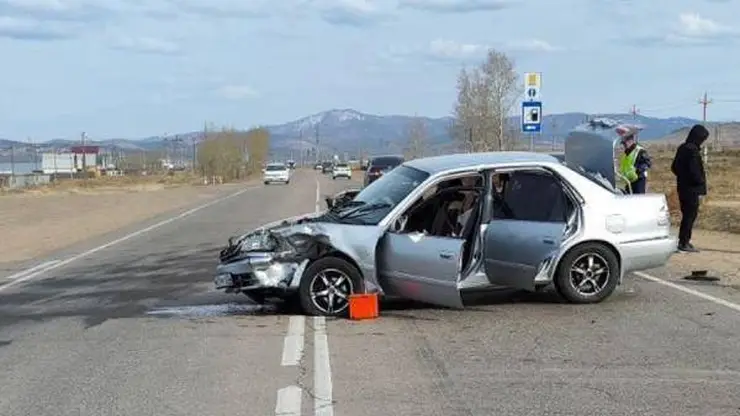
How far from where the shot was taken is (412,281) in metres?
9.98

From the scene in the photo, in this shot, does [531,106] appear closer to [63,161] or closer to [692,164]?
[692,164]

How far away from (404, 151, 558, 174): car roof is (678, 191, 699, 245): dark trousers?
5411mm

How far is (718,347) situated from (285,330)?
3.71 m

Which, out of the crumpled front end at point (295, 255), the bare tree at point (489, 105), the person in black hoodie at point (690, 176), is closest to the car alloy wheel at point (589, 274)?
the crumpled front end at point (295, 255)

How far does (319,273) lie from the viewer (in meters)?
10.1

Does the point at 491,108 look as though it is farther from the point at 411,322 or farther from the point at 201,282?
the point at 411,322

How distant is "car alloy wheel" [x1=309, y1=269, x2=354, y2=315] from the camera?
10.1 meters

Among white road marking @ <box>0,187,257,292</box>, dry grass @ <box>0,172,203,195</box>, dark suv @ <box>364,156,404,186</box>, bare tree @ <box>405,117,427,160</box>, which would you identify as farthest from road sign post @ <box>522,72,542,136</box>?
bare tree @ <box>405,117,427,160</box>

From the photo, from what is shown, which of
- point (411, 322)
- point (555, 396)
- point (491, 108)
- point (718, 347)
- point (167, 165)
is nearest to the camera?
point (555, 396)

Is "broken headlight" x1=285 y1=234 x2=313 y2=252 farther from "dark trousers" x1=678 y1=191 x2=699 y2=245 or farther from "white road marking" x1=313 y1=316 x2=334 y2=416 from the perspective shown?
"dark trousers" x1=678 y1=191 x2=699 y2=245

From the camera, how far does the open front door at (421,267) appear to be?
9.84 meters

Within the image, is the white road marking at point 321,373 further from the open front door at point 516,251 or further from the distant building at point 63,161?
the distant building at point 63,161

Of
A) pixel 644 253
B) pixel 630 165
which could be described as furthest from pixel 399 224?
pixel 630 165

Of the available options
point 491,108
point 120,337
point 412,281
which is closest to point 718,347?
point 412,281
